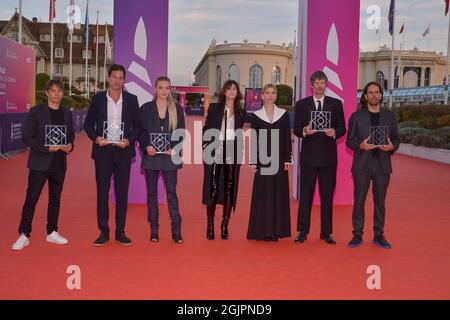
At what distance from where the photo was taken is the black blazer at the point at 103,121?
21.7 feet

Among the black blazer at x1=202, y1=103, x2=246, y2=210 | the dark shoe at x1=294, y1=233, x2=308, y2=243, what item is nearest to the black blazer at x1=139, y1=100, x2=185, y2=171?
the black blazer at x1=202, y1=103, x2=246, y2=210

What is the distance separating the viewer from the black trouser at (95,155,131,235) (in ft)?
21.8

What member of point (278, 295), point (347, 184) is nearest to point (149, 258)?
point (278, 295)

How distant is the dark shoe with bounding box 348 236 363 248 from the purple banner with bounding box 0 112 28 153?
11886 mm

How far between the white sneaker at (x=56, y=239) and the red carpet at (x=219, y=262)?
109 millimetres

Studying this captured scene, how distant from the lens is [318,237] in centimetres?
754

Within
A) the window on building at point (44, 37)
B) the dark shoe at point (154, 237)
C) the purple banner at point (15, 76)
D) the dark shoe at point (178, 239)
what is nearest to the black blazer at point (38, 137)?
the dark shoe at point (154, 237)

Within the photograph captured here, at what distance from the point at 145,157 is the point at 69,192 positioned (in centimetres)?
455

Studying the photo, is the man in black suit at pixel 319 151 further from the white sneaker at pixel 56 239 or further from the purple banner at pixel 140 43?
the purple banner at pixel 140 43

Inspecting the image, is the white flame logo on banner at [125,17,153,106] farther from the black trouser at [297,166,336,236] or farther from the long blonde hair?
the black trouser at [297,166,336,236]

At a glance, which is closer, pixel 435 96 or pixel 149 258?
pixel 149 258

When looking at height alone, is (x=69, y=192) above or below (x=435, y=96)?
below
